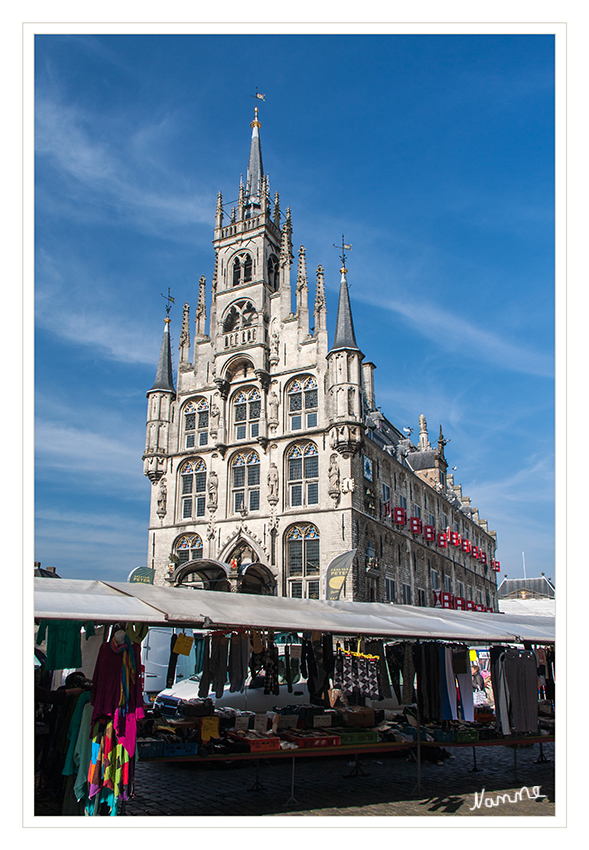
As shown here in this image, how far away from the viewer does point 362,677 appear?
1510cm

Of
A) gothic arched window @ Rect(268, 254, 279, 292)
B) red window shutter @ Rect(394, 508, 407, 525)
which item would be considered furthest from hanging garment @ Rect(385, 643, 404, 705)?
gothic arched window @ Rect(268, 254, 279, 292)

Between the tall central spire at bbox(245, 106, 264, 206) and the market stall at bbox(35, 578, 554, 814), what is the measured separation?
108 ft

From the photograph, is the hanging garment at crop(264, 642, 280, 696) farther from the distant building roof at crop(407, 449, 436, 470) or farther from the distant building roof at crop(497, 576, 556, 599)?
Answer: the distant building roof at crop(497, 576, 556, 599)

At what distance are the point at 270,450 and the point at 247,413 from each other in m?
3.02

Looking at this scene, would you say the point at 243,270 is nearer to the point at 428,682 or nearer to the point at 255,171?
the point at 255,171

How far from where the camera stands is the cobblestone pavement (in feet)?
31.2

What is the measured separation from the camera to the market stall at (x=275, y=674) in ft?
27.1

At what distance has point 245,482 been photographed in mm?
33469

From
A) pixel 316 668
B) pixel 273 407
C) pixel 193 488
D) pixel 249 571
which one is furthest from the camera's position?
pixel 193 488

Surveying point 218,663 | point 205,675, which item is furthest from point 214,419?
point 205,675
